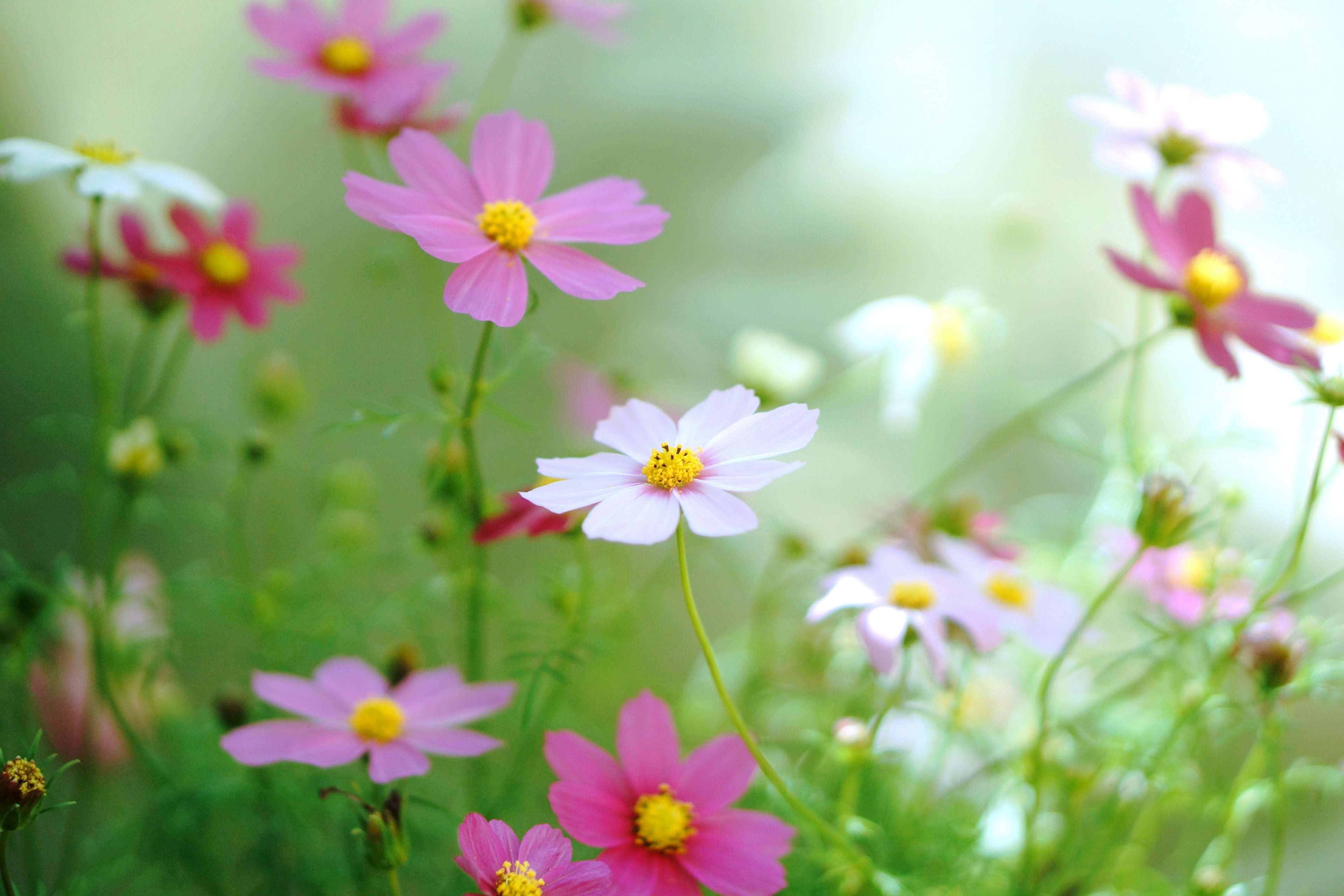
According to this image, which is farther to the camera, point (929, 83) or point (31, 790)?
point (929, 83)

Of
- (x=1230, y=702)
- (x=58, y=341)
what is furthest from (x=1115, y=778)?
(x=58, y=341)

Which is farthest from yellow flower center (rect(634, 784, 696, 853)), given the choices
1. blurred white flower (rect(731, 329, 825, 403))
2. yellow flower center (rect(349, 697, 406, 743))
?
blurred white flower (rect(731, 329, 825, 403))

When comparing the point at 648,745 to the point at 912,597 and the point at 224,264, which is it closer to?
the point at 912,597

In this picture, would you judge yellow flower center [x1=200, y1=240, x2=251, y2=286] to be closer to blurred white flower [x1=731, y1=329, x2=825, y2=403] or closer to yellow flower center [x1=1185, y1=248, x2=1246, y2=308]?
blurred white flower [x1=731, y1=329, x2=825, y2=403]

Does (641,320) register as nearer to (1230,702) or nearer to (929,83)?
(929,83)

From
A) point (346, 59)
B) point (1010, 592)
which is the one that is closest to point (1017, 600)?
point (1010, 592)
